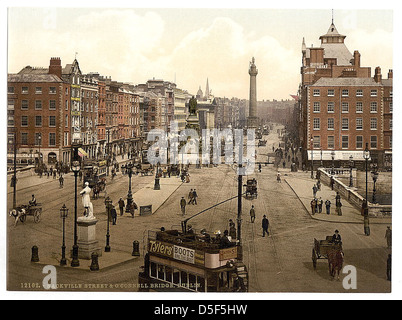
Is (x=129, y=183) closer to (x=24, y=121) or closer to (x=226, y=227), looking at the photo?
(x=226, y=227)

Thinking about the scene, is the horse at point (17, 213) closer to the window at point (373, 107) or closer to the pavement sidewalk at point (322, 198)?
the pavement sidewalk at point (322, 198)

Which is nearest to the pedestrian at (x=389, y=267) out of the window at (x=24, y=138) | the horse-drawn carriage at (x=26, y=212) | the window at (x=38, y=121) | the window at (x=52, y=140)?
the horse-drawn carriage at (x=26, y=212)

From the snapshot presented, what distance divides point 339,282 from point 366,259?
1812mm

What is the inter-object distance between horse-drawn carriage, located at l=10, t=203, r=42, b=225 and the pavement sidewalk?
36.9ft

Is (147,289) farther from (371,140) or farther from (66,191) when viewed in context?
(371,140)

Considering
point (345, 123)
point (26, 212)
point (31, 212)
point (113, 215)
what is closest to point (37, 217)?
point (31, 212)

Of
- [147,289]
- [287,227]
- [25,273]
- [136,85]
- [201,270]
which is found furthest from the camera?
[136,85]

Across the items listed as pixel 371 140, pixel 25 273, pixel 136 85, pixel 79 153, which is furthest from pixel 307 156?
pixel 25 273

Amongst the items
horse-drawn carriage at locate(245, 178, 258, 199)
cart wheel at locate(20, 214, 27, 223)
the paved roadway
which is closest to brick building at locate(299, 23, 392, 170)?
the paved roadway

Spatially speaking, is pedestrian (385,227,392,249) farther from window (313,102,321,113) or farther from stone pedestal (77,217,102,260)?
stone pedestal (77,217,102,260)

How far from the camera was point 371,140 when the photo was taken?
24.4m

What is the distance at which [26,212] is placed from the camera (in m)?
22.6

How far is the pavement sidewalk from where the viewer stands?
23311mm

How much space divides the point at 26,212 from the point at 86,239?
3497 millimetres
